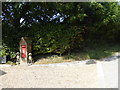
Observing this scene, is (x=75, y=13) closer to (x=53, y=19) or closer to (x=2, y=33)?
(x=53, y=19)

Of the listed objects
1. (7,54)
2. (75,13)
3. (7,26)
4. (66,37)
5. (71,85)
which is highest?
(75,13)

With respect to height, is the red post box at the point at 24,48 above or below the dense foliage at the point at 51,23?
below

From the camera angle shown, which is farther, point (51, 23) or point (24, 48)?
point (51, 23)

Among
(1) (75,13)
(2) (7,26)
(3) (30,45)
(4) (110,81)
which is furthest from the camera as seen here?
(2) (7,26)

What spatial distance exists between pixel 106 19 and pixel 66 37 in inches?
94.1

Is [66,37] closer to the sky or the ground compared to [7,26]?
closer to the ground

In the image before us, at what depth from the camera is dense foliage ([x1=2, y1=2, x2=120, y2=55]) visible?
609cm

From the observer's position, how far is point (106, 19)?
6125 millimetres

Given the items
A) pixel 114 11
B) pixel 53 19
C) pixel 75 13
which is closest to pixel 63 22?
pixel 53 19

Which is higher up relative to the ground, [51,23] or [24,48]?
[51,23]

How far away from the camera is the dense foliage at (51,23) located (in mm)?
6094

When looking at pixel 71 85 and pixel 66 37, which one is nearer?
pixel 71 85

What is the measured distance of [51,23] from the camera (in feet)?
21.7

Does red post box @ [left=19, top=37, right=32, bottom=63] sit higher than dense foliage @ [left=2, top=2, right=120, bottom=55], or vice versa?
dense foliage @ [left=2, top=2, right=120, bottom=55]
